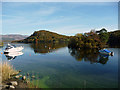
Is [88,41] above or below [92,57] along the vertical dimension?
above

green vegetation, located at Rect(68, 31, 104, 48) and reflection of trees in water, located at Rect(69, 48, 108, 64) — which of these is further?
green vegetation, located at Rect(68, 31, 104, 48)

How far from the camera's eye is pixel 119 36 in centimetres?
10006

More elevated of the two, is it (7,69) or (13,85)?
(7,69)

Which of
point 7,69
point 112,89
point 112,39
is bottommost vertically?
point 112,89

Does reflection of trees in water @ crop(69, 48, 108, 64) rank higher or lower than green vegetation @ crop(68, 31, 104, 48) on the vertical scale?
lower

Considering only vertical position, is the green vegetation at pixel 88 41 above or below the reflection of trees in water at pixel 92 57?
above

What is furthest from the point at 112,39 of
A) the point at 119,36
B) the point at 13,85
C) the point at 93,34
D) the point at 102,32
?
the point at 13,85

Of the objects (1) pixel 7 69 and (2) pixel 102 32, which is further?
(2) pixel 102 32

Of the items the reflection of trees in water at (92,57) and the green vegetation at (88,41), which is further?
the green vegetation at (88,41)

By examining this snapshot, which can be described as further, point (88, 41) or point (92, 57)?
point (88, 41)

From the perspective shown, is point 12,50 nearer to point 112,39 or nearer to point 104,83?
point 104,83

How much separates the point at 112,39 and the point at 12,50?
97.3m

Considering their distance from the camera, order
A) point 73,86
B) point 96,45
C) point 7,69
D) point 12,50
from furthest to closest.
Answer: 1. point 96,45
2. point 12,50
3. point 7,69
4. point 73,86

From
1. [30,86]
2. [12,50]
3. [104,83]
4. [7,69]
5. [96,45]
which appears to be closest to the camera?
[30,86]
